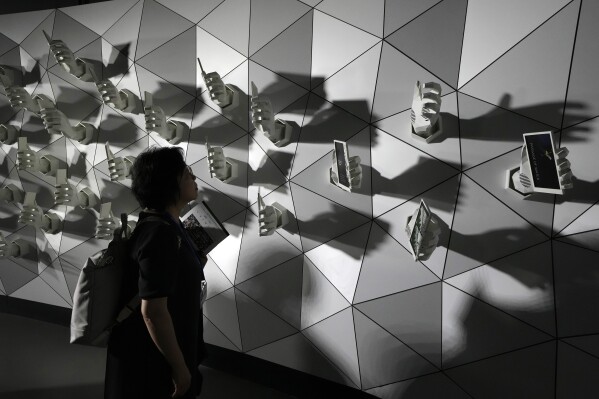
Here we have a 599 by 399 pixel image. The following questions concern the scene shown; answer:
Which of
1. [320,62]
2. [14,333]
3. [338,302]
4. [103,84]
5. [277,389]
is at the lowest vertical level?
[14,333]

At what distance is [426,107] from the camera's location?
9.25ft

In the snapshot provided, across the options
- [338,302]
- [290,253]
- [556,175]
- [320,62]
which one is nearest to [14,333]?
[290,253]

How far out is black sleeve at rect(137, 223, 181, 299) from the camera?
6.58 feet

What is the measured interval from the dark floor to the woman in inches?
79.0

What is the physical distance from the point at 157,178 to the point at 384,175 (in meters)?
1.71

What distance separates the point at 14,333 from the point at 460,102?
5.34 metres

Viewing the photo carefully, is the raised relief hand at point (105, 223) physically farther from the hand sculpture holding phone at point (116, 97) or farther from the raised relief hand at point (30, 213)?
the raised relief hand at point (30, 213)

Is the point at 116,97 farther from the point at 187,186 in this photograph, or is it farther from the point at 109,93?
the point at 187,186

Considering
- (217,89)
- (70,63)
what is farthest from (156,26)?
(217,89)

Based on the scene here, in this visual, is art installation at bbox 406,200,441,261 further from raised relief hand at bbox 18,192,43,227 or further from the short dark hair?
raised relief hand at bbox 18,192,43,227

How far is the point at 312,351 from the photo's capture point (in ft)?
12.9

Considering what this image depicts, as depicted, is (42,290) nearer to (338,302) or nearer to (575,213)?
(338,302)

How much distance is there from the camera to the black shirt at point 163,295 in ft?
6.69

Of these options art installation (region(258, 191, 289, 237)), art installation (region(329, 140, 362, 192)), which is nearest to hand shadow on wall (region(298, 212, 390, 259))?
art installation (region(258, 191, 289, 237))
